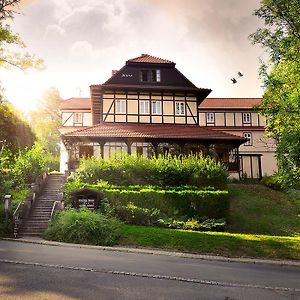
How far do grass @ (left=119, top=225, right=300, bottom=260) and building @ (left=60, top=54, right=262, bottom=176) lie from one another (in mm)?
13652

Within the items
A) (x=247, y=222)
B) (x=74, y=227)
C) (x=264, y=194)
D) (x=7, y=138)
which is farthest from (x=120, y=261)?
(x=7, y=138)

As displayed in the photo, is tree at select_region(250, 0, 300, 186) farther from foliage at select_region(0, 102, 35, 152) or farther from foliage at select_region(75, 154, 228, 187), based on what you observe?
foliage at select_region(0, 102, 35, 152)

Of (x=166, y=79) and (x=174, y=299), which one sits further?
(x=166, y=79)

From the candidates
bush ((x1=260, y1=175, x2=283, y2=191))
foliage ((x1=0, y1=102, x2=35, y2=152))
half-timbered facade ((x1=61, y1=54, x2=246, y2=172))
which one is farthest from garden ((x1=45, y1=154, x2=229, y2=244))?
foliage ((x1=0, y1=102, x2=35, y2=152))

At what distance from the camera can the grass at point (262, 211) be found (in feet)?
68.7

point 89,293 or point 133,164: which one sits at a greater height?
point 133,164

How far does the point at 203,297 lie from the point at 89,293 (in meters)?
2.45

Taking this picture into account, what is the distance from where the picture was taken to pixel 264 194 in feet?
93.0

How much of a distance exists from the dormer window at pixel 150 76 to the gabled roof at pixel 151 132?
4513mm

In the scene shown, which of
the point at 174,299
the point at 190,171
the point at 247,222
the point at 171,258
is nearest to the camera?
the point at 174,299

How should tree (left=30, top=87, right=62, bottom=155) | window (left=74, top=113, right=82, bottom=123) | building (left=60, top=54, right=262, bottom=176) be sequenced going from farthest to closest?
1. tree (left=30, top=87, right=62, bottom=155)
2. window (left=74, top=113, right=82, bottom=123)
3. building (left=60, top=54, right=262, bottom=176)

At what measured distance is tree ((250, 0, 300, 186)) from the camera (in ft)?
56.1

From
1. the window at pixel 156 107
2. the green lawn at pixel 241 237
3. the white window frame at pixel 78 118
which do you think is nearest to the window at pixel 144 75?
the window at pixel 156 107

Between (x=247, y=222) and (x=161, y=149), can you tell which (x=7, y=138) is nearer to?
(x=161, y=149)
